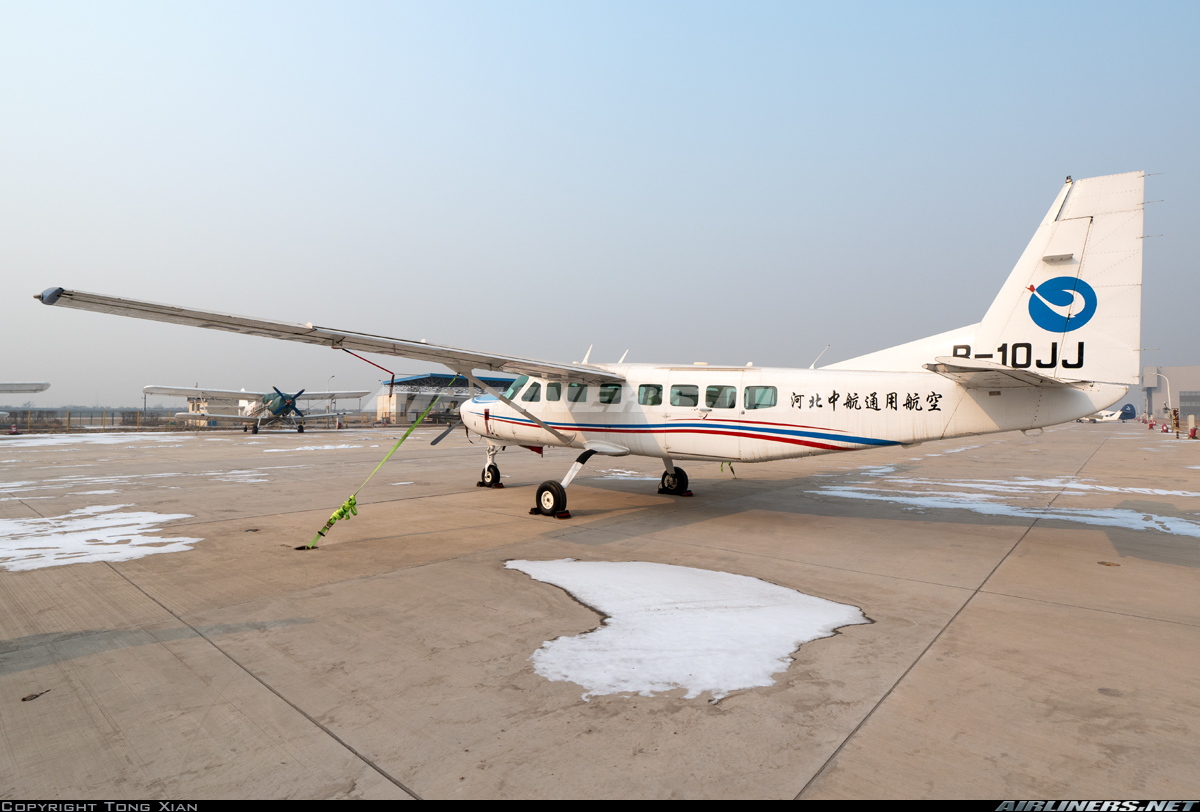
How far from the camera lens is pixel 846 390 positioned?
9398 mm

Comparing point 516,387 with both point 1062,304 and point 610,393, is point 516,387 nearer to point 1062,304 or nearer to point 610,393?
point 610,393

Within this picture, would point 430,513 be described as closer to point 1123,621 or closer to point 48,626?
point 48,626

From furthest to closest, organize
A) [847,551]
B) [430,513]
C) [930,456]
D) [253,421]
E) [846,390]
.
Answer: [253,421], [930,456], [430,513], [846,390], [847,551]

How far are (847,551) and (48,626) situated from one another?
906cm

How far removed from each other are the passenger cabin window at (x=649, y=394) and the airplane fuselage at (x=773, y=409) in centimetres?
2

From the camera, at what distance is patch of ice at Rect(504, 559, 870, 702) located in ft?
13.9

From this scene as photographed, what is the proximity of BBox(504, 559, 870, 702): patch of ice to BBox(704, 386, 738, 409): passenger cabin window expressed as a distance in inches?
156

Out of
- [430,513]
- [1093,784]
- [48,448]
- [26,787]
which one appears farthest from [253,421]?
[1093,784]

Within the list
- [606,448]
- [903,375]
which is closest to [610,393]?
[606,448]

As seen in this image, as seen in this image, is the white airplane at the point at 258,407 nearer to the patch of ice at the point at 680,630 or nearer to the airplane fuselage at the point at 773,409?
the airplane fuselage at the point at 773,409

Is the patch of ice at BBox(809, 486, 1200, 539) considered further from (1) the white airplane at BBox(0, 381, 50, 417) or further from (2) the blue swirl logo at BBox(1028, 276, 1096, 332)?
(1) the white airplane at BBox(0, 381, 50, 417)

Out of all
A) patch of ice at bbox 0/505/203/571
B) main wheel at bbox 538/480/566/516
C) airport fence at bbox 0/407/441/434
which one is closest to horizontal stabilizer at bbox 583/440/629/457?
main wheel at bbox 538/480/566/516

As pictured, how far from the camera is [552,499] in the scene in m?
10.7

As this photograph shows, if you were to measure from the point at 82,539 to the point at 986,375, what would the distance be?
1344 cm
